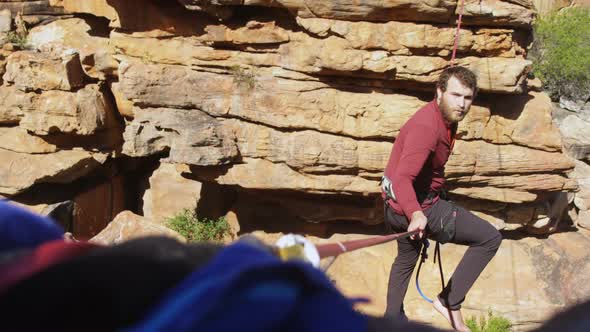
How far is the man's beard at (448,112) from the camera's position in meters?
3.15

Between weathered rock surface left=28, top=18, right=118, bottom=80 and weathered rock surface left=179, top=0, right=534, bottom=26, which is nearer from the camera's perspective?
weathered rock surface left=179, top=0, right=534, bottom=26

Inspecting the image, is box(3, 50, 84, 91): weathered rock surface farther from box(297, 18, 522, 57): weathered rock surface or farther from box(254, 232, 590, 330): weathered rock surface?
box(254, 232, 590, 330): weathered rock surface

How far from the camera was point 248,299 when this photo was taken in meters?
0.64

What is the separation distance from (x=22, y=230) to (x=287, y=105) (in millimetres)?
4760

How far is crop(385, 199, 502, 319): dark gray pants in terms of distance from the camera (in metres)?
3.34

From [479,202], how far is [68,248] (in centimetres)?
592

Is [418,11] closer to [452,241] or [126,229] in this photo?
[452,241]

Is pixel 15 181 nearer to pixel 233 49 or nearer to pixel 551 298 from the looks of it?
pixel 233 49

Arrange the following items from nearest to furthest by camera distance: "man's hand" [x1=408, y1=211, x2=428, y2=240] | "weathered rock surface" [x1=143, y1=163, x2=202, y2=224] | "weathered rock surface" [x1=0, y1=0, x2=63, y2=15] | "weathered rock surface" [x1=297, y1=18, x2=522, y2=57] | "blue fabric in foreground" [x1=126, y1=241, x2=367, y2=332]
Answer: "blue fabric in foreground" [x1=126, y1=241, x2=367, y2=332], "man's hand" [x1=408, y1=211, x2=428, y2=240], "weathered rock surface" [x1=297, y1=18, x2=522, y2=57], "weathered rock surface" [x1=143, y1=163, x2=202, y2=224], "weathered rock surface" [x1=0, y1=0, x2=63, y2=15]

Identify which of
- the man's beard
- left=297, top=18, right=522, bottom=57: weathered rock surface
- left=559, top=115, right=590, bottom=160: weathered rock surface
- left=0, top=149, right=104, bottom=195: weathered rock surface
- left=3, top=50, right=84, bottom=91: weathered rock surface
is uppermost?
left=297, top=18, right=522, bottom=57: weathered rock surface

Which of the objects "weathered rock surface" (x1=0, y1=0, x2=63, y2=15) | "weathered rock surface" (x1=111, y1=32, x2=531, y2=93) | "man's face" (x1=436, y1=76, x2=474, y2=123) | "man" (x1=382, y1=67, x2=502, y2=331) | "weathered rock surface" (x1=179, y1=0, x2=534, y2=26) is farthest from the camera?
"weathered rock surface" (x1=0, y1=0, x2=63, y2=15)

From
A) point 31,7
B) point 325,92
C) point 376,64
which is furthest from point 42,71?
point 376,64

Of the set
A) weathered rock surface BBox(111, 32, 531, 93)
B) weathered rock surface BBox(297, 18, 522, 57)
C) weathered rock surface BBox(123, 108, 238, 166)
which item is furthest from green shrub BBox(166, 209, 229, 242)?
A: weathered rock surface BBox(297, 18, 522, 57)

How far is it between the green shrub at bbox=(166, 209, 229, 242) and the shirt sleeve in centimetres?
399
